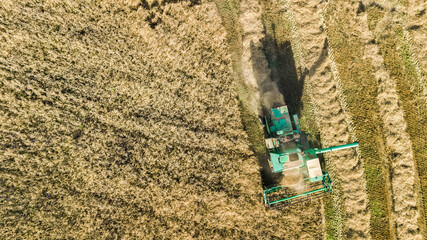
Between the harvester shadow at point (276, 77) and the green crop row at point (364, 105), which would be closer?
the green crop row at point (364, 105)

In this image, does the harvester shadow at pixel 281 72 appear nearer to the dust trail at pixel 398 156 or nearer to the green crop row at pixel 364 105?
the green crop row at pixel 364 105

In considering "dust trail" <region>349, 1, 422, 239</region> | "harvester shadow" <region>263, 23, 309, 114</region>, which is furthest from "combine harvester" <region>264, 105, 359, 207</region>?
"dust trail" <region>349, 1, 422, 239</region>

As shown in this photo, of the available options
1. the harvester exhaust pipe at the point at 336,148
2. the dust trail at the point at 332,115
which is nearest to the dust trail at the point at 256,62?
the dust trail at the point at 332,115

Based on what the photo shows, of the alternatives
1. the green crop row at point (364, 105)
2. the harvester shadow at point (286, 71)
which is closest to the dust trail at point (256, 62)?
the harvester shadow at point (286, 71)

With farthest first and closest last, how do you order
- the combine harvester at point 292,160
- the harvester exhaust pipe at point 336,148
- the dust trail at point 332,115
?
the dust trail at point 332,115 < the harvester exhaust pipe at point 336,148 < the combine harvester at point 292,160

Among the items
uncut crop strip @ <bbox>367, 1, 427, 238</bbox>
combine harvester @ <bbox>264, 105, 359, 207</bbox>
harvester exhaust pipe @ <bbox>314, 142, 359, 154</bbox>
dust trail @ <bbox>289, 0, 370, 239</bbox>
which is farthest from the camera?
uncut crop strip @ <bbox>367, 1, 427, 238</bbox>

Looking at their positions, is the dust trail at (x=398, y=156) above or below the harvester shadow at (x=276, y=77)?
below

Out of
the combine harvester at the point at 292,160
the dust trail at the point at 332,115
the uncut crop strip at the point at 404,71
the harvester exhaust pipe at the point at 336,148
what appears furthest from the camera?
the uncut crop strip at the point at 404,71

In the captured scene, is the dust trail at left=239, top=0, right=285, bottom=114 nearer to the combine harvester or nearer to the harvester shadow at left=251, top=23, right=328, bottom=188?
the harvester shadow at left=251, top=23, right=328, bottom=188
